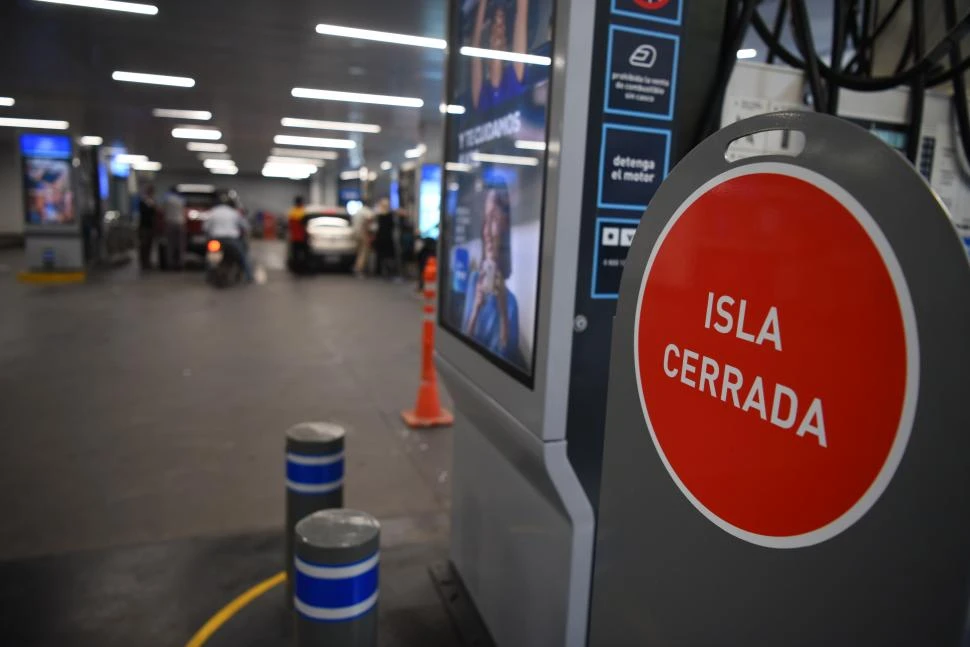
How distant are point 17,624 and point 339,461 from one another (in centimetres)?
138

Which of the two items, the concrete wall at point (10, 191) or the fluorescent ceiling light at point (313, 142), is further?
the concrete wall at point (10, 191)

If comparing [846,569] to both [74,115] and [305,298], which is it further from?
[74,115]

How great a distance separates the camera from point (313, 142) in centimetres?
1853

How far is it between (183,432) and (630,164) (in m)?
4.09

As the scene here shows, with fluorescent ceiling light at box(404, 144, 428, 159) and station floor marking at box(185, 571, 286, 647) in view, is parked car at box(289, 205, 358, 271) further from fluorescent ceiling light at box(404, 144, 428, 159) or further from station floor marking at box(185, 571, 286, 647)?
station floor marking at box(185, 571, 286, 647)

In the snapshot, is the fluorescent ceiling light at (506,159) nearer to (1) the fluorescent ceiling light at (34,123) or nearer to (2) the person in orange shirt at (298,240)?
(2) the person in orange shirt at (298,240)

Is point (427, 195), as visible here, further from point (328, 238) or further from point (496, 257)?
point (496, 257)

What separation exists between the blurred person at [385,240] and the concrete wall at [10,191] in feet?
58.8

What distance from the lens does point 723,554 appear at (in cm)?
82

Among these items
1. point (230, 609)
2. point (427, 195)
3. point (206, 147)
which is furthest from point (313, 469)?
point (206, 147)

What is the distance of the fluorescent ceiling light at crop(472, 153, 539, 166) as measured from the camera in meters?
2.01

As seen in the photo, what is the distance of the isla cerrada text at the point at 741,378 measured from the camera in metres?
0.70

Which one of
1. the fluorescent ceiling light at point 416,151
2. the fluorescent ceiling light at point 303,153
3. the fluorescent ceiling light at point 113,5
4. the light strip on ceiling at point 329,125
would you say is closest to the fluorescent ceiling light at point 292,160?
the fluorescent ceiling light at point 303,153

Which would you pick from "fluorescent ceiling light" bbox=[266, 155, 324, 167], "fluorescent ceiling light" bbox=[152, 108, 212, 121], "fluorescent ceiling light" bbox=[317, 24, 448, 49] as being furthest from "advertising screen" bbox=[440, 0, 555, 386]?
"fluorescent ceiling light" bbox=[266, 155, 324, 167]
